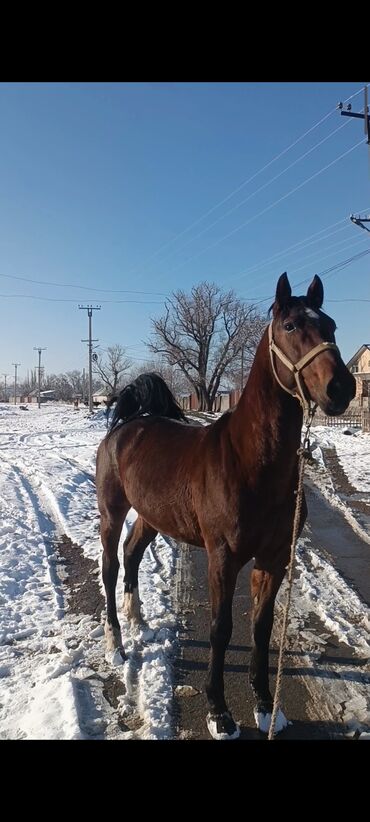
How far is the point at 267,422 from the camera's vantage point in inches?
104

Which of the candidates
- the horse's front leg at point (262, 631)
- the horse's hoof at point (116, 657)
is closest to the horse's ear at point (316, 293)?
the horse's front leg at point (262, 631)

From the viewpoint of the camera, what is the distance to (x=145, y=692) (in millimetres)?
3064

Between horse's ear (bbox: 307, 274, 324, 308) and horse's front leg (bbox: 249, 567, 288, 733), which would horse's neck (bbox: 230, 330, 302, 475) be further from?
horse's front leg (bbox: 249, 567, 288, 733)

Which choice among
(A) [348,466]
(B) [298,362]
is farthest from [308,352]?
(A) [348,466]

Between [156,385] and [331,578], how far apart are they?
8.73 ft

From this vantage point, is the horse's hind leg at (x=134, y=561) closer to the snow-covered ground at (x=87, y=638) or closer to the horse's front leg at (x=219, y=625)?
the snow-covered ground at (x=87, y=638)

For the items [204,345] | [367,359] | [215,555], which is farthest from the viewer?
[367,359]

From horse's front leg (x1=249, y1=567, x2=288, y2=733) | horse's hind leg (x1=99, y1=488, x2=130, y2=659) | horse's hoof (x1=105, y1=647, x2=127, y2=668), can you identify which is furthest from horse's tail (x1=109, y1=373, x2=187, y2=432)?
horse's front leg (x1=249, y1=567, x2=288, y2=733)

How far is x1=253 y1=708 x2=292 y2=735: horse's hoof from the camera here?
2.74 metres

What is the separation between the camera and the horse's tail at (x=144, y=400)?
15.3ft

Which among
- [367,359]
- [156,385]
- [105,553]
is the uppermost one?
[367,359]

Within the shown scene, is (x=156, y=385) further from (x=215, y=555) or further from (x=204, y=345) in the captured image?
(x=204, y=345)
